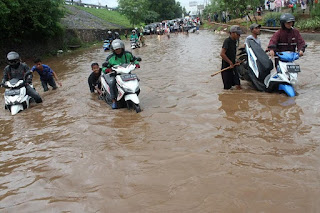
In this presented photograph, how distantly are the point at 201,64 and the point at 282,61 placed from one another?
16.3 feet

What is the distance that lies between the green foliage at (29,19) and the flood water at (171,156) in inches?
473

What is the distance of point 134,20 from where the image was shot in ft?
163

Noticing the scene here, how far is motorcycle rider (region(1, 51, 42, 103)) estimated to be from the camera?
7023mm

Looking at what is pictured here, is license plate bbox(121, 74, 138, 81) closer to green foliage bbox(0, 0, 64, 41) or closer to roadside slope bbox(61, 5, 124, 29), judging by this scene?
green foliage bbox(0, 0, 64, 41)

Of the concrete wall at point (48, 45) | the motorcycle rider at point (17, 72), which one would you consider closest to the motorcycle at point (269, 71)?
the motorcycle rider at point (17, 72)

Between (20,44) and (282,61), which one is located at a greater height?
(20,44)

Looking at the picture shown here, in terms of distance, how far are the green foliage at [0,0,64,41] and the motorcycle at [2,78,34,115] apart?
32.0ft

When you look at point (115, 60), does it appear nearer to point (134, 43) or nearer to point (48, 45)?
point (134, 43)

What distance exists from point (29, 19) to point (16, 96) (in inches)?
546

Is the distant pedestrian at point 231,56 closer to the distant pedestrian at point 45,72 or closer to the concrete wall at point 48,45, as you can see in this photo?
the distant pedestrian at point 45,72

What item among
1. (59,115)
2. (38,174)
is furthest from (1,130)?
(38,174)

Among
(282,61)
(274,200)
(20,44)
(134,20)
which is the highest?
(134,20)

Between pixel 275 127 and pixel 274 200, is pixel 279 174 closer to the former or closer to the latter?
pixel 274 200

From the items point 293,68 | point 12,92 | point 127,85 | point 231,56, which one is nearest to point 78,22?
point 12,92
